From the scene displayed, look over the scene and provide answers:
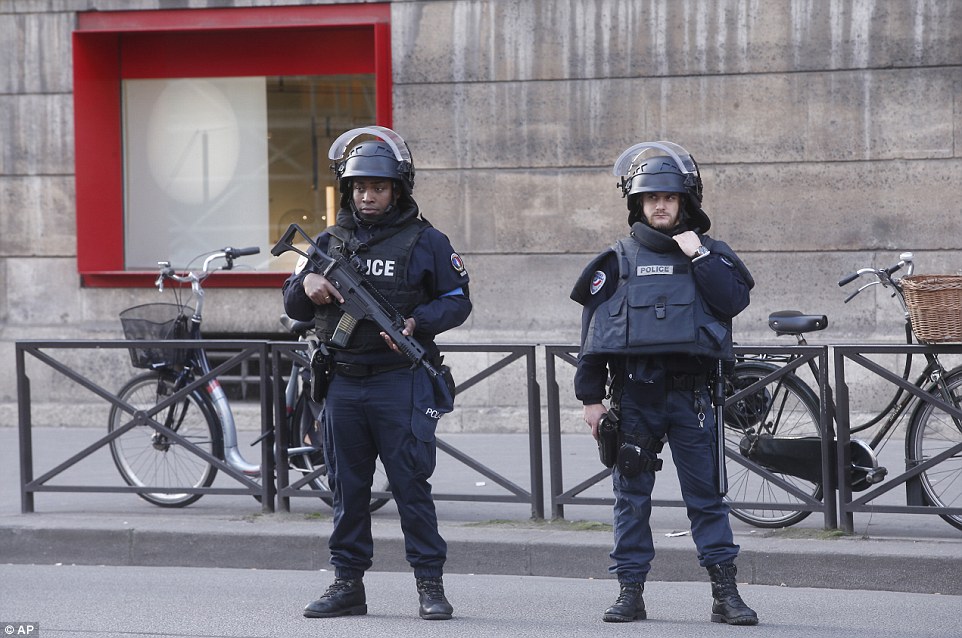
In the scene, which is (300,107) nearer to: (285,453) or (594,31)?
(594,31)

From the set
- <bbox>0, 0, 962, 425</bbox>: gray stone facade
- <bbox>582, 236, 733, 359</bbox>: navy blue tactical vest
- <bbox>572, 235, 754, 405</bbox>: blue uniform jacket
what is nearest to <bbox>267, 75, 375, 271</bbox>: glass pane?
<bbox>0, 0, 962, 425</bbox>: gray stone facade

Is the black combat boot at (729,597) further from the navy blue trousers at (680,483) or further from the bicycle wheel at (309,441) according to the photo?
the bicycle wheel at (309,441)

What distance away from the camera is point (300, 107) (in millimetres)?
11047

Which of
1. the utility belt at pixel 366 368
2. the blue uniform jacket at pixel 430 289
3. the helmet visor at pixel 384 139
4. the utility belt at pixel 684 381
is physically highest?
the helmet visor at pixel 384 139

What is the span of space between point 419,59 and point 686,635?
6.19 metres

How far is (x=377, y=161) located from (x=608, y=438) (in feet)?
4.60

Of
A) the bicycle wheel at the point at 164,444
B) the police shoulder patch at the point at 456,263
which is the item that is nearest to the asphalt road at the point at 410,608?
the bicycle wheel at the point at 164,444

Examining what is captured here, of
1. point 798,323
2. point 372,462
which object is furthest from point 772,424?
point 372,462

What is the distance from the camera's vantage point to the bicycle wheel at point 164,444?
721 centimetres

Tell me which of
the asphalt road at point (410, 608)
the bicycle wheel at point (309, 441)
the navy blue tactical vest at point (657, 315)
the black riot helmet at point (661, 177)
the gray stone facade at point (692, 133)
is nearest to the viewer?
the navy blue tactical vest at point (657, 315)

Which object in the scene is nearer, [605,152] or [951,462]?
[951,462]

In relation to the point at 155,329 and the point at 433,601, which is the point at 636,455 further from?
the point at 155,329

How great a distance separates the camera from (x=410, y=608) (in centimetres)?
552

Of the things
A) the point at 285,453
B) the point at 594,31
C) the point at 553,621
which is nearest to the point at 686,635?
the point at 553,621
